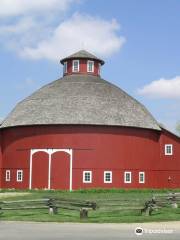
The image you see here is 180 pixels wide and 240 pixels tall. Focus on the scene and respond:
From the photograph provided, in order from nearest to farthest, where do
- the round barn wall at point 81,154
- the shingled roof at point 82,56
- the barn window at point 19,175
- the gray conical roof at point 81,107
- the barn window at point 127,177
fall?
the round barn wall at point 81,154 → the gray conical roof at point 81,107 → the barn window at point 127,177 → the barn window at point 19,175 → the shingled roof at point 82,56

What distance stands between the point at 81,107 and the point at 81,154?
432cm

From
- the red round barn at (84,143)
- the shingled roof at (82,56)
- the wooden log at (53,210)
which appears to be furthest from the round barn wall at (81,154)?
the wooden log at (53,210)

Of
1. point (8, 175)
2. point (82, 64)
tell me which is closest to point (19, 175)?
point (8, 175)

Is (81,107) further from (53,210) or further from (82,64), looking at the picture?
(53,210)

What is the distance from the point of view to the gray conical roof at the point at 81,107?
152 feet

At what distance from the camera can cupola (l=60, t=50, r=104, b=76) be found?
54219 millimetres

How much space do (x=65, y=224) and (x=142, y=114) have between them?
32271 mm

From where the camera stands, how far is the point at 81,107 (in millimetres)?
47250

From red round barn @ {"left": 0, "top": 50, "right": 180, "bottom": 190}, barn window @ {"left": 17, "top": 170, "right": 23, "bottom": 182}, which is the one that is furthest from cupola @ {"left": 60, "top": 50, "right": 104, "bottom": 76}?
barn window @ {"left": 17, "top": 170, "right": 23, "bottom": 182}

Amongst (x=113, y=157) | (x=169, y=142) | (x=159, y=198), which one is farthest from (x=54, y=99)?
(x=159, y=198)

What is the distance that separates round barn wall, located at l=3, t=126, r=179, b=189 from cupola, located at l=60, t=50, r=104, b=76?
9.85 meters
